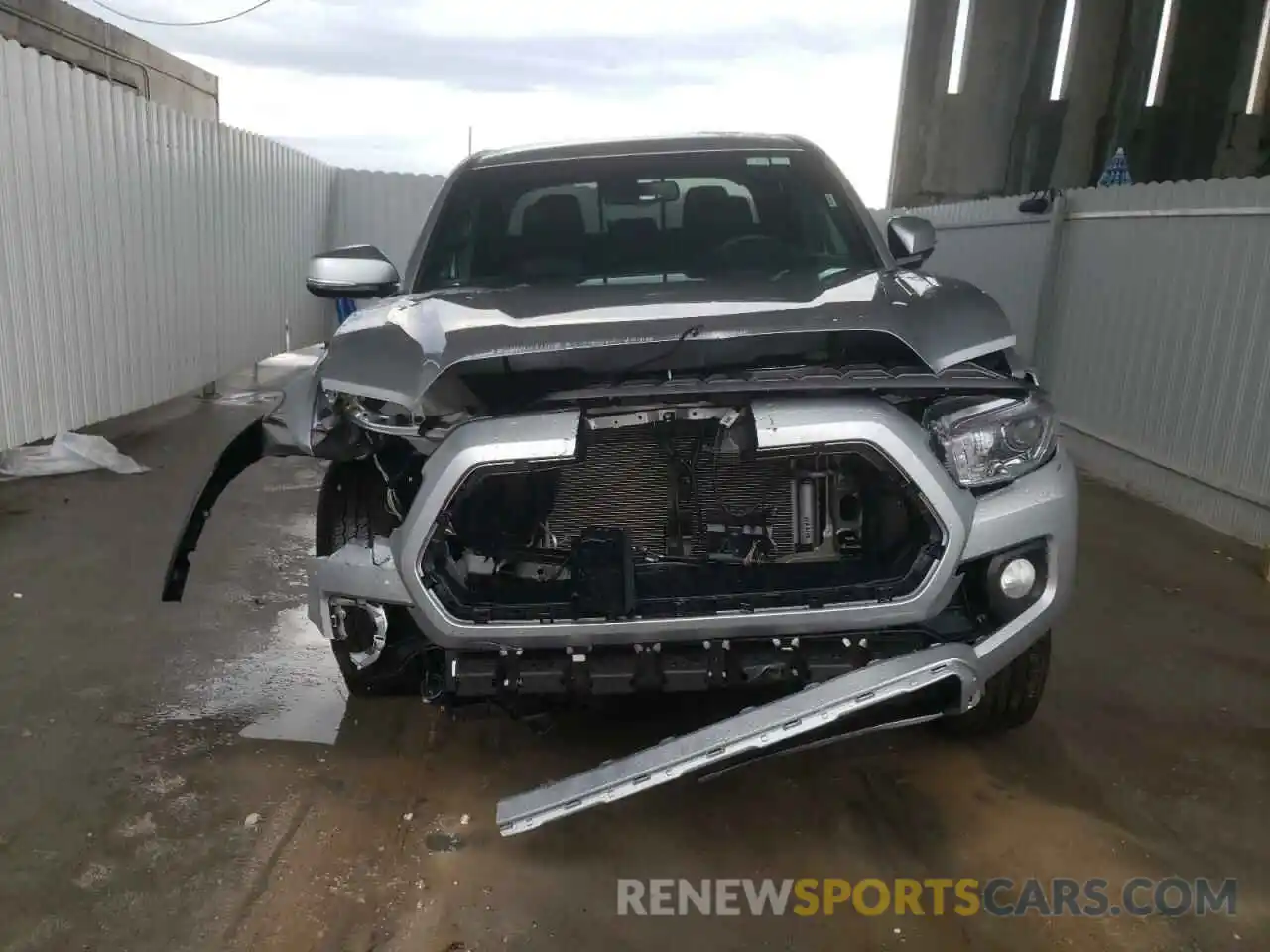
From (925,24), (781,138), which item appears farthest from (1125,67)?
(781,138)

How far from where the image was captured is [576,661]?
86.8 inches

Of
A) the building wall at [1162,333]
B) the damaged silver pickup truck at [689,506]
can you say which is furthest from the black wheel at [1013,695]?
the building wall at [1162,333]

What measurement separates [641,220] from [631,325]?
127cm

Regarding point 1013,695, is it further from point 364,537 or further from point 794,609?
point 364,537

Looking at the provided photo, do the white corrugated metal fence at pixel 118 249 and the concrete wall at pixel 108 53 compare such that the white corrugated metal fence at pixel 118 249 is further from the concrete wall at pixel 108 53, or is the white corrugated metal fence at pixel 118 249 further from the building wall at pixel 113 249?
the concrete wall at pixel 108 53

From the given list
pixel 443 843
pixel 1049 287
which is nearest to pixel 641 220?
pixel 443 843

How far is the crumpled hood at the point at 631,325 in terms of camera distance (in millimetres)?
2203

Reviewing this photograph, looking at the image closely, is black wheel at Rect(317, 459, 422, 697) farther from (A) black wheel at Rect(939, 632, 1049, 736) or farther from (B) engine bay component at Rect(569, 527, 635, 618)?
(A) black wheel at Rect(939, 632, 1049, 736)

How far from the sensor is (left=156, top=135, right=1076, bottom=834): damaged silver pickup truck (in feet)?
6.86

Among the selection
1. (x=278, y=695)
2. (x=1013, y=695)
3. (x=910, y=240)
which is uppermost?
(x=910, y=240)

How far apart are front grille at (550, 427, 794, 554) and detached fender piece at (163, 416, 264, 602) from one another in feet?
2.70

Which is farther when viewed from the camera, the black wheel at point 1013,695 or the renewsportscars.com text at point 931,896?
the black wheel at point 1013,695

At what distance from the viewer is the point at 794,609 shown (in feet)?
7.03

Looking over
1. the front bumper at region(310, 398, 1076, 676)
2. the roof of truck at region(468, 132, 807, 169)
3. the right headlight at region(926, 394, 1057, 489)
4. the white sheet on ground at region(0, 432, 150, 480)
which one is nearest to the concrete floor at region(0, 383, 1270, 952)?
the front bumper at region(310, 398, 1076, 676)
